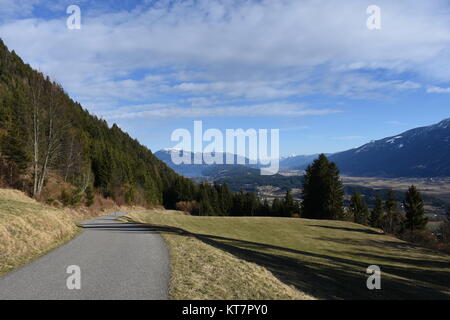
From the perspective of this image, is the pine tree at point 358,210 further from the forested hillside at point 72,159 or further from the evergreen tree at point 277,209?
the evergreen tree at point 277,209

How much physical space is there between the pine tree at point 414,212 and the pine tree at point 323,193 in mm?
14115

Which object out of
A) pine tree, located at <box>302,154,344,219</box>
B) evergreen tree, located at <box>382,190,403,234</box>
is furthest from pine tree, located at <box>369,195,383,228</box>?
pine tree, located at <box>302,154,344,219</box>

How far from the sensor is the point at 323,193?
2857 inches

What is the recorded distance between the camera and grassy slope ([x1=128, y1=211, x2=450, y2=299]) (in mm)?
9852

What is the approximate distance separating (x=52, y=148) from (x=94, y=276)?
34396 mm

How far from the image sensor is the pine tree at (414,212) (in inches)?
2598

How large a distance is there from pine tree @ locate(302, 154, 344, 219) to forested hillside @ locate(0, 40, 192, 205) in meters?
47.9

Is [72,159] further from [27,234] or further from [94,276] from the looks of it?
[94,276]

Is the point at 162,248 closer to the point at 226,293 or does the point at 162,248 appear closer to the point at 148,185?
the point at 226,293

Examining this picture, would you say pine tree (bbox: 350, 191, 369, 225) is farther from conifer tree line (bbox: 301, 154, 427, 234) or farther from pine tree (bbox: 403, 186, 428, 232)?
pine tree (bbox: 403, 186, 428, 232)

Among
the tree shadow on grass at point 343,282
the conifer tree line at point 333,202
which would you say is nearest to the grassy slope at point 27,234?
the tree shadow on grass at point 343,282

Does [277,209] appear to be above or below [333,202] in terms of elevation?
below

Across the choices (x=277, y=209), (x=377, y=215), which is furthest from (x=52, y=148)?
Answer: (x=377, y=215)

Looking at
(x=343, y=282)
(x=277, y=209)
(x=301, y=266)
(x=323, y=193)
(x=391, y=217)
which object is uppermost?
(x=323, y=193)
